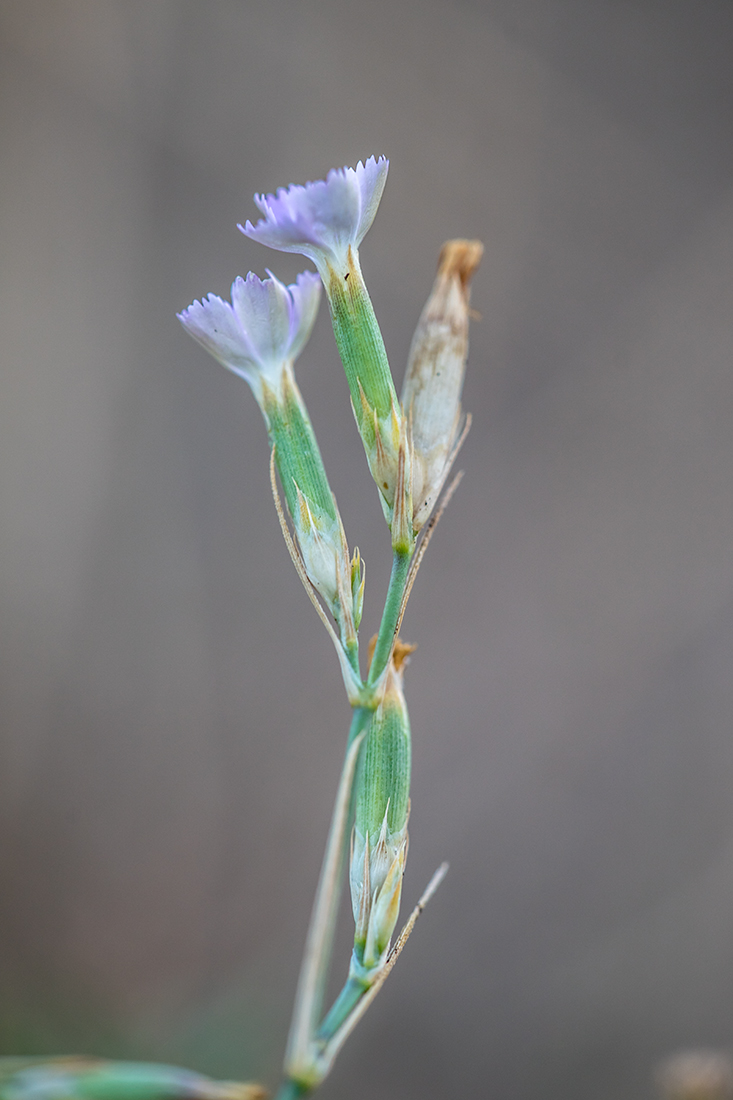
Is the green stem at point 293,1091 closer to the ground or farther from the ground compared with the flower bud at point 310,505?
closer to the ground

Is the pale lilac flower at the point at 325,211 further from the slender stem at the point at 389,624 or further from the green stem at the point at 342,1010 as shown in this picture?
the green stem at the point at 342,1010

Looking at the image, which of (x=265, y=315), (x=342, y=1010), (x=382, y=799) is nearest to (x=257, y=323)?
(x=265, y=315)

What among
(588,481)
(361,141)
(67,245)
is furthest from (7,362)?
(588,481)

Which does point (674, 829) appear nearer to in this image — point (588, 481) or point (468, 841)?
point (468, 841)

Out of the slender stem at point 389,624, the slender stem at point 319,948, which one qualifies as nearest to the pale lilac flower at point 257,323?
the slender stem at point 389,624

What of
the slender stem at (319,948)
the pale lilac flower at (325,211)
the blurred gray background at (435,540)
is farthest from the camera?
the blurred gray background at (435,540)

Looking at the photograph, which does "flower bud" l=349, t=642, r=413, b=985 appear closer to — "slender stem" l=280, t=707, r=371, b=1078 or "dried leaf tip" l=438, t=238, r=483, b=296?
"slender stem" l=280, t=707, r=371, b=1078
